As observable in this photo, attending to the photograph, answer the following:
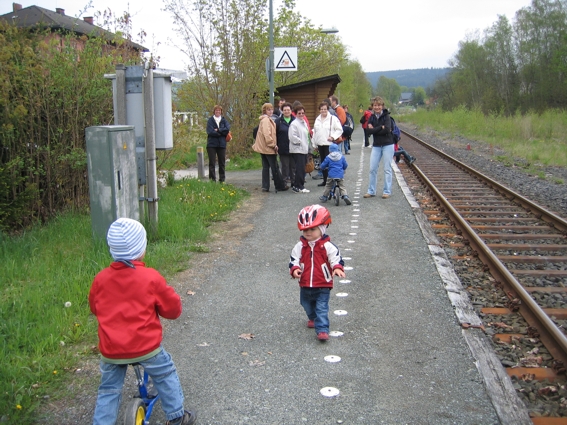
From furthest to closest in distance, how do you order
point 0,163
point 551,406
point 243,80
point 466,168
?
1. point 243,80
2. point 466,168
3. point 0,163
4. point 551,406

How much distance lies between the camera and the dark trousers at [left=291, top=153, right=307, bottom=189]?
12.3m

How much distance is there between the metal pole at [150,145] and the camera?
782 cm

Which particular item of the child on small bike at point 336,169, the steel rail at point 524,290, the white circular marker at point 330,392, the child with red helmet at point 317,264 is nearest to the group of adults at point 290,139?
the child on small bike at point 336,169

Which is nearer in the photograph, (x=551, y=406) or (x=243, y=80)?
(x=551, y=406)

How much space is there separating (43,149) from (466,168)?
12618mm

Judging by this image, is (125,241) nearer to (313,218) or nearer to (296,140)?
(313,218)

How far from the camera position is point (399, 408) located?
367 centimetres

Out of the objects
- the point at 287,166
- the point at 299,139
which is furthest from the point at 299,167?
the point at 299,139

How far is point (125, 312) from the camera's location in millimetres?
3137

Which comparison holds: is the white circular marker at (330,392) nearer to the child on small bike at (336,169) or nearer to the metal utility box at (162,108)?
the metal utility box at (162,108)

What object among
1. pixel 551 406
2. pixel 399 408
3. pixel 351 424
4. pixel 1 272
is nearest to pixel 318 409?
pixel 351 424

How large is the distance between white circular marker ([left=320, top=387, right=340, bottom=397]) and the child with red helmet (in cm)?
80

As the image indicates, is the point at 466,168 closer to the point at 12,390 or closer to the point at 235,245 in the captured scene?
the point at 235,245

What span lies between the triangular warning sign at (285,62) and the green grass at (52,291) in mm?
7238
